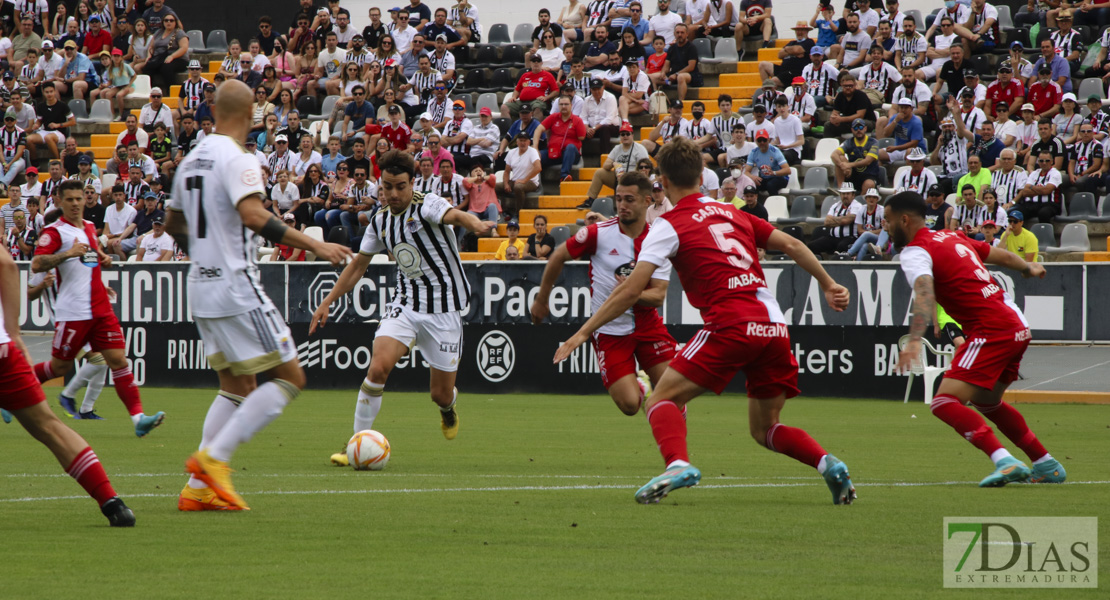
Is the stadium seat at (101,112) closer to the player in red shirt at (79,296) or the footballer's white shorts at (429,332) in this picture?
the player in red shirt at (79,296)

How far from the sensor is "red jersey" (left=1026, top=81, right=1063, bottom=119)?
2175 centimetres

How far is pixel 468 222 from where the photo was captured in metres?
9.59

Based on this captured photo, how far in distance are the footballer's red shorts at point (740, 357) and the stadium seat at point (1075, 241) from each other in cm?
1393

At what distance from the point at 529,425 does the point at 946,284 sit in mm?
6418

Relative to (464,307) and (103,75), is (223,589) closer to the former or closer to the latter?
(464,307)

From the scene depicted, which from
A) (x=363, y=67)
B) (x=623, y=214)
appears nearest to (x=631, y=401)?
(x=623, y=214)

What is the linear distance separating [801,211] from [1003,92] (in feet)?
13.0

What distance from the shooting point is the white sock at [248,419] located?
7.04 m

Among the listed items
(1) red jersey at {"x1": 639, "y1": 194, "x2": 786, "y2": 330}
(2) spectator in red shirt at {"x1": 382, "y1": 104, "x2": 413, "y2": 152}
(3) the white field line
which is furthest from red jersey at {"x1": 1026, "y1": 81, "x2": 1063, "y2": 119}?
(1) red jersey at {"x1": 639, "y1": 194, "x2": 786, "y2": 330}

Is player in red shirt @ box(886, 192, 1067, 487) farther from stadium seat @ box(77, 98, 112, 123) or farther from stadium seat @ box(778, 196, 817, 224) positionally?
stadium seat @ box(77, 98, 112, 123)

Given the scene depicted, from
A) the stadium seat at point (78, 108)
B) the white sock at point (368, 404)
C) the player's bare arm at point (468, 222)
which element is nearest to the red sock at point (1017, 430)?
the player's bare arm at point (468, 222)

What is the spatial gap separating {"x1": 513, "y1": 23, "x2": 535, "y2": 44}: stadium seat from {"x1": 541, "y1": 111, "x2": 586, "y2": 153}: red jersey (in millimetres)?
5370

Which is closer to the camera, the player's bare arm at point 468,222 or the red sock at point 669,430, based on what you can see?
the red sock at point 669,430

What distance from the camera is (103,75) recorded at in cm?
3139
